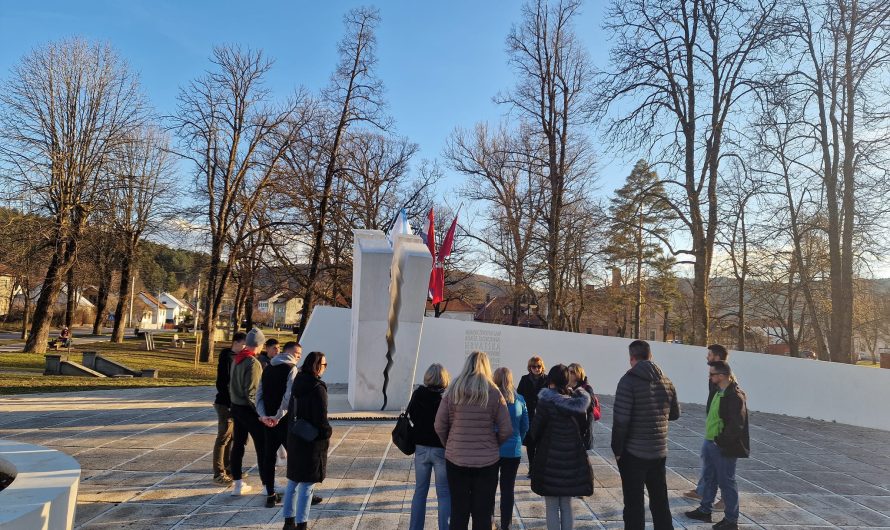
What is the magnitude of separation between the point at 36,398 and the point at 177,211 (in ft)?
39.6

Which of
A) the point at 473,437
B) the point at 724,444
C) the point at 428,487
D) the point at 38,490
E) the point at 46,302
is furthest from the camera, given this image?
the point at 46,302

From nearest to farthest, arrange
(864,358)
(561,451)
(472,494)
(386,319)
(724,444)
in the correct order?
(472,494)
(561,451)
(724,444)
(386,319)
(864,358)

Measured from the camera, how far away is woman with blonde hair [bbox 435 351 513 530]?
4.02 m

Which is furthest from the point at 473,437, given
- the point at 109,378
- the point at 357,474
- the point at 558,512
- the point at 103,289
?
the point at 103,289

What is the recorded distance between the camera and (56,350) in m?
24.9

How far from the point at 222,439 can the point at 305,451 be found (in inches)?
82.8

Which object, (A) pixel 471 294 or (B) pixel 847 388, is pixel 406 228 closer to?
(B) pixel 847 388

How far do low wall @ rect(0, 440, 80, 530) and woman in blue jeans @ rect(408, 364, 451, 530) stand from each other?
8.18ft

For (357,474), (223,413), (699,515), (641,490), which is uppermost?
(223,413)

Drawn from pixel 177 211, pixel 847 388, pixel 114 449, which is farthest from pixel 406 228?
pixel 177 211

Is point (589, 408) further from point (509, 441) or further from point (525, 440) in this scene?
point (509, 441)

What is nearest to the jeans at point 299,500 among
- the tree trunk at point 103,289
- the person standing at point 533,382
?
the person standing at point 533,382

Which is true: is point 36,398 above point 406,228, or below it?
below

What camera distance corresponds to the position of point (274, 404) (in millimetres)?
5449
